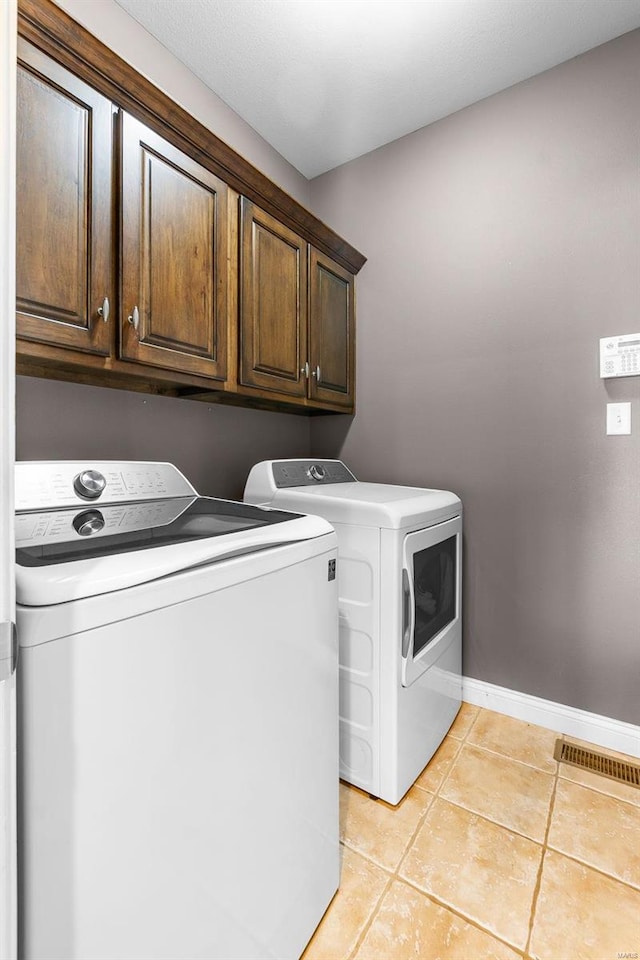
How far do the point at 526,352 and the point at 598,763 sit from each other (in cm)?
166

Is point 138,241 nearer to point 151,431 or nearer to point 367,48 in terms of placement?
point 151,431

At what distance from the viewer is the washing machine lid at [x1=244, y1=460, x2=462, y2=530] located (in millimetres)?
1477

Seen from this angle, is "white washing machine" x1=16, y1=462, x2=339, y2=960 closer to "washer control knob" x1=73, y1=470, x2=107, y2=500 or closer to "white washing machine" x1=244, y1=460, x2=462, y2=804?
"washer control knob" x1=73, y1=470, x2=107, y2=500

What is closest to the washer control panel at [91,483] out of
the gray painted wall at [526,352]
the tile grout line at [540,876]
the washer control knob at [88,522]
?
the washer control knob at [88,522]

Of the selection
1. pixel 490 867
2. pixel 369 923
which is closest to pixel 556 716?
pixel 490 867

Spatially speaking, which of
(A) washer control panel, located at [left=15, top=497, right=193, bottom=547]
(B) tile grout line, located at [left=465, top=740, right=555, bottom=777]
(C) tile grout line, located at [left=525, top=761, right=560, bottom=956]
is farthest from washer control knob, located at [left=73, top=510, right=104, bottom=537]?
(B) tile grout line, located at [left=465, top=740, right=555, bottom=777]

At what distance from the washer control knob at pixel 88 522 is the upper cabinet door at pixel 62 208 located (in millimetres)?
450

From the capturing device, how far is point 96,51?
3.87 feet

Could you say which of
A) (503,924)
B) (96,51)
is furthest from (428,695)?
(96,51)

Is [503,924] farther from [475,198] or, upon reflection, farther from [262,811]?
[475,198]

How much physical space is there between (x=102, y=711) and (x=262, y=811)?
470 mm

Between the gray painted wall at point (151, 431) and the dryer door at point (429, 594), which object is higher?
the gray painted wall at point (151, 431)

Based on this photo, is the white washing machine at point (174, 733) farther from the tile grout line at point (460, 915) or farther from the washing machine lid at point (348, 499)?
the washing machine lid at point (348, 499)

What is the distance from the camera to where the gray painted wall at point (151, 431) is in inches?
56.7
